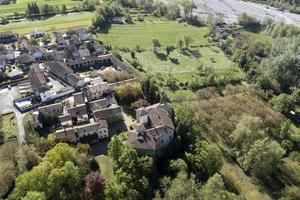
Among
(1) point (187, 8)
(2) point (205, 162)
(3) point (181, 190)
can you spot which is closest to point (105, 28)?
(1) point (187, 8)

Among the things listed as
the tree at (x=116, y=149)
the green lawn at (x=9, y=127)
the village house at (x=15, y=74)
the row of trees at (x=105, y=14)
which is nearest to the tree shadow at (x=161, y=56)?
the row of trees at (x=105, y=14)

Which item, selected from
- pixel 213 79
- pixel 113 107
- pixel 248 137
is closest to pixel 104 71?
pixel 113 107

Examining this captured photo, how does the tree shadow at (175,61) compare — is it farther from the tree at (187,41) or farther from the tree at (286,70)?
the tree at (286,70)

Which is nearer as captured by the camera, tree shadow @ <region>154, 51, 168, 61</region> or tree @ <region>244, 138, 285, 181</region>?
tree @ <region>244, 138, 285, 181</region>

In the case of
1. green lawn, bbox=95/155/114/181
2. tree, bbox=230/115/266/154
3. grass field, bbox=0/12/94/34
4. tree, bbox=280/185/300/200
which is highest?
grass field, bbox=0/12/94/34

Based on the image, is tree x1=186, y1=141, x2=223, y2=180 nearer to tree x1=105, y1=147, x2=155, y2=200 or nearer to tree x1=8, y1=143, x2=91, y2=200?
tree x1=105, y1=147, x2=155, y2=200

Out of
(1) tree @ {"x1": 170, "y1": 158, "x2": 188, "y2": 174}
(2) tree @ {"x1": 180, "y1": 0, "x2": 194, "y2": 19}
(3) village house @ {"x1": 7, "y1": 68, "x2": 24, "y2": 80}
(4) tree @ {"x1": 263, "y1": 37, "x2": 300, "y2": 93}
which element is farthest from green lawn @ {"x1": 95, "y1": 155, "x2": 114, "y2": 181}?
(2) tree @ {"x1": 180, "y1": 0, "x2": 194, "y2": 19}

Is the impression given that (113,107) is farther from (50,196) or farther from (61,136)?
(50,196)
